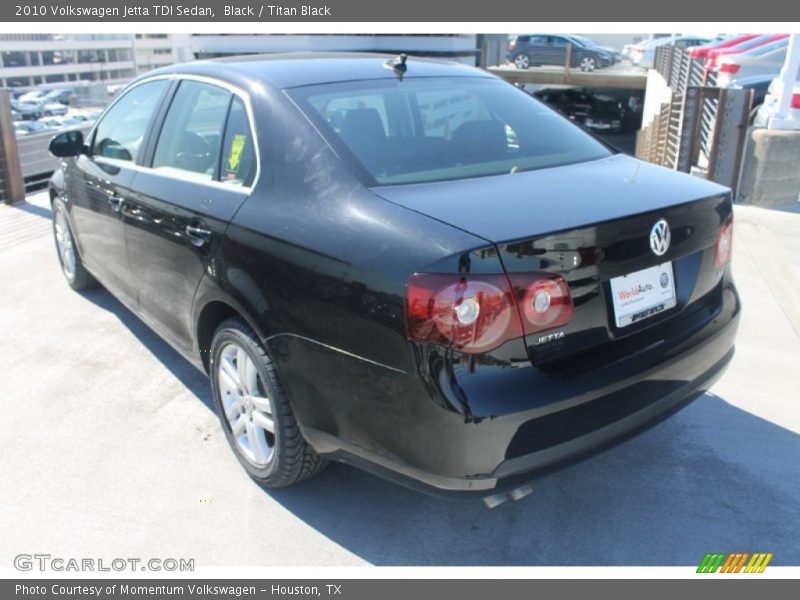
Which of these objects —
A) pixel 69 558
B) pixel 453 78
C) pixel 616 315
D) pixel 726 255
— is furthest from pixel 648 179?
pixel 69 558

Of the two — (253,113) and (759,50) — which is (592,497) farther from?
(759,50)

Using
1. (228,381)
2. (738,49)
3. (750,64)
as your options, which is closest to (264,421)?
(228,381)

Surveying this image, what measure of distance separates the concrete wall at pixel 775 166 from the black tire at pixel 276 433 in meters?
6.79

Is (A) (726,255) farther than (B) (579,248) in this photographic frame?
Yes

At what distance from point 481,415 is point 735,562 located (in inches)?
49.5

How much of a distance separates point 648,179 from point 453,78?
3.84 feet

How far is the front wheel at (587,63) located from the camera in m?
34.1

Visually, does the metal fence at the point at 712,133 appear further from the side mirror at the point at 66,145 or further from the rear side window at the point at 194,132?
the side mirror at the point at 66,145

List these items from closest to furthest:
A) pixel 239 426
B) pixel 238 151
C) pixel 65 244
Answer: pixel 238 151, pixel 239 426, pixel 65 244

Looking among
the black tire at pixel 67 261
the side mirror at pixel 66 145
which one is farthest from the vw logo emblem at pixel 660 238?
the black tire at pixel 67 261

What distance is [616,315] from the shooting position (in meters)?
2.31

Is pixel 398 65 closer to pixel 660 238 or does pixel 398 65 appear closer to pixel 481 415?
pixel 660 238

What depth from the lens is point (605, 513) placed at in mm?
2762

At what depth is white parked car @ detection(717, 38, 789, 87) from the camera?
13.0 meters
